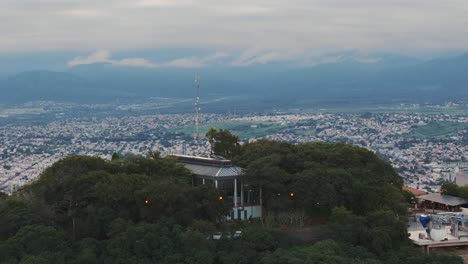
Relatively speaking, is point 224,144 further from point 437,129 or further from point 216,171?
point 437,129

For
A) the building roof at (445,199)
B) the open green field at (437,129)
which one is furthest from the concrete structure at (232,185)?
the open green field at (437,129)

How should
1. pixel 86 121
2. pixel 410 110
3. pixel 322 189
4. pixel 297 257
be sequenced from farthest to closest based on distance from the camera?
pixel 410 110, pixel 86 121, pixel 322 189, pixel 297 257

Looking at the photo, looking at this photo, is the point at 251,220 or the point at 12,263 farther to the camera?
the point at 251,220

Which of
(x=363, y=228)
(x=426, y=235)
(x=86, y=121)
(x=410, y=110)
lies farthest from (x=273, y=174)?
(x=410, y=110)

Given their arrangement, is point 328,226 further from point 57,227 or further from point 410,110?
point 410,110

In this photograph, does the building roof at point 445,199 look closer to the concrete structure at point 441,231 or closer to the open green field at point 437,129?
the concrete structure at point 441,231

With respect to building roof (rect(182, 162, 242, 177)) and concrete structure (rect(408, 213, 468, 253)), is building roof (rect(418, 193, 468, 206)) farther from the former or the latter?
building roof (rect(182, 162, 242, 177))
